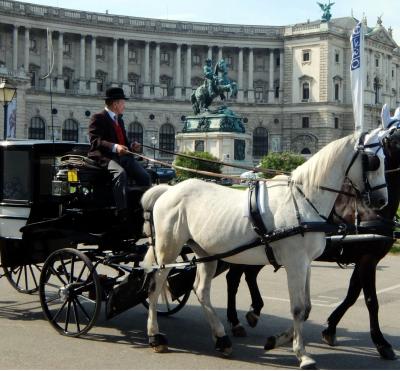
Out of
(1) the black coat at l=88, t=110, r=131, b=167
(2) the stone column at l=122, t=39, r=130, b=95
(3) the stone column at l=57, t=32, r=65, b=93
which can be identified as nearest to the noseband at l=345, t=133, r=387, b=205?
(1) the black coat at l=88, t=110, r=131, b=167

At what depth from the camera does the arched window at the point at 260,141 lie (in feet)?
297

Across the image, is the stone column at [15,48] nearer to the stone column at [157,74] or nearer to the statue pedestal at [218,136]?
the stone column at [157,74]

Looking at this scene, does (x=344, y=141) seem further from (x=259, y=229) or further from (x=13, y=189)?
(x=13, y=189)

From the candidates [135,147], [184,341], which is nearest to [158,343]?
[184,341]

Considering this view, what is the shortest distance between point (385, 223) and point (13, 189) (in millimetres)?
5205

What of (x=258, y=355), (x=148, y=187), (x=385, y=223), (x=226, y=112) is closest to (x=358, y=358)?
(x=258, y=355)

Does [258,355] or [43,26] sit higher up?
[43,26]

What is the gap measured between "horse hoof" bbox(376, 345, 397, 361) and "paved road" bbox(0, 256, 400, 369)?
104mm

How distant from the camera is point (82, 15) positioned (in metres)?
83.8

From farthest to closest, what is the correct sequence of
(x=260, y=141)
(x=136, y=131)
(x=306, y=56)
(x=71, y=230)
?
1. (x=260, y=141)
2. (x=306, y=56)
3. (x=136, y=131)
4. (x=71, y=230)

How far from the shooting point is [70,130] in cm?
8206

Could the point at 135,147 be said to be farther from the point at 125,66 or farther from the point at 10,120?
the point at 125,66

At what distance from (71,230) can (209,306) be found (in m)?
2.30

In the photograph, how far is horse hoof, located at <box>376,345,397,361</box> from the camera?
23.8ft
